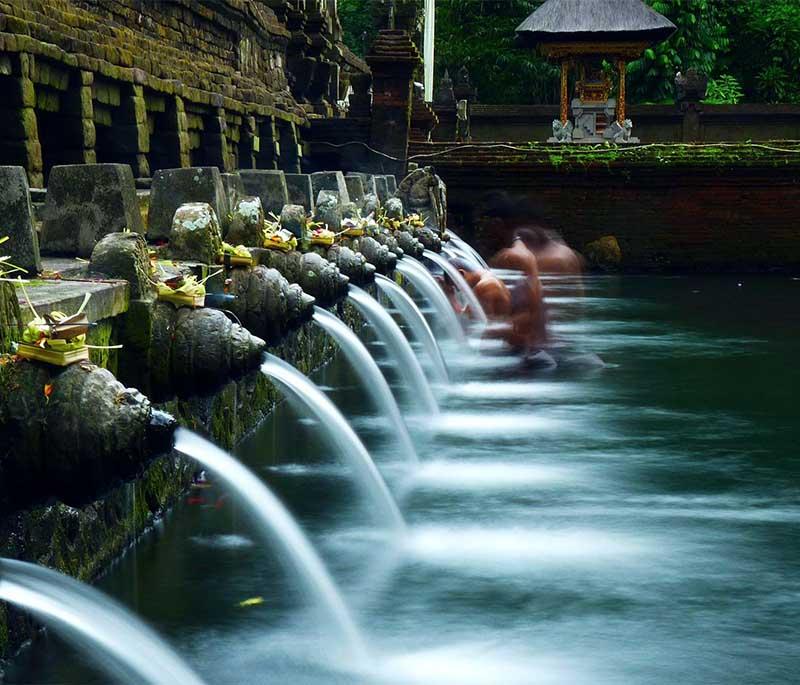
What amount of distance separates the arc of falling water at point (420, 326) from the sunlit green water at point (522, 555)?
109cm

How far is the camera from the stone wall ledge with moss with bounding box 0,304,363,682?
4.36 metres

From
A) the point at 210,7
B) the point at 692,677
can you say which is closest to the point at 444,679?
the point at 692,677

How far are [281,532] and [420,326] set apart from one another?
6527 mm

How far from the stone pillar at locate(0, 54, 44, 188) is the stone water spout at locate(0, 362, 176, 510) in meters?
6.03

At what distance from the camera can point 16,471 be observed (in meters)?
3.88

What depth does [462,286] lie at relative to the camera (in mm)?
15633

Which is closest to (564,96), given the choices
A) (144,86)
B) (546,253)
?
(144,86)

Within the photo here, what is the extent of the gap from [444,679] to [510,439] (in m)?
4.16

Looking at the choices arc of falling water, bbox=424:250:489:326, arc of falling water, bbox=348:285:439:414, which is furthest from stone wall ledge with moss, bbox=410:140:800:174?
arc of falling water, bbox=348:285:439:414

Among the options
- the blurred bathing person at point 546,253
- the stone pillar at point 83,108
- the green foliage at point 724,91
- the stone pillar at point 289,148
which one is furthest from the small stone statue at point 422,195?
the green foliage at point 724,91

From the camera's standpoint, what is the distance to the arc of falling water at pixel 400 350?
9945 millimetres

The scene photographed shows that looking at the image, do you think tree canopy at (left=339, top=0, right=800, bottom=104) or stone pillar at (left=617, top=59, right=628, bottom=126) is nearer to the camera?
stone pillar at (left=617, top=59, right=628, bottom=126)

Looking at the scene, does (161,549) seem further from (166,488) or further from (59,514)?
(59,514)

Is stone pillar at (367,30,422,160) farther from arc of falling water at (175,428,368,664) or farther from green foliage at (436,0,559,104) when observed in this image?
green foliage at (436,0,559,104)
